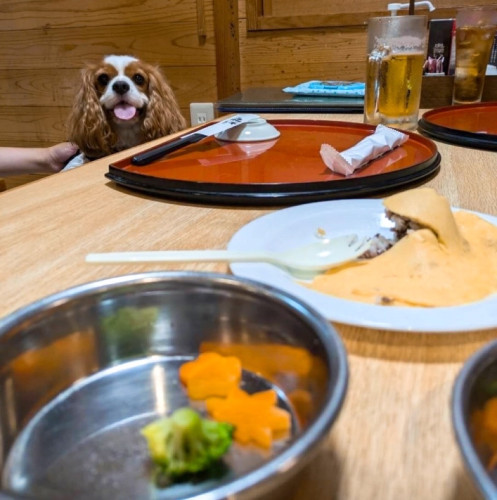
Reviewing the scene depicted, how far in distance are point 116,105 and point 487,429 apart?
6.44 feet

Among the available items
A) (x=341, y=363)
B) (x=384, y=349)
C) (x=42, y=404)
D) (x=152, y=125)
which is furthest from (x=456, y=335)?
(x=152, y=125)

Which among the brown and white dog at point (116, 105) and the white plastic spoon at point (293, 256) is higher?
the white plastic spoon at point (293, 256)

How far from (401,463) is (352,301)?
0.44ft

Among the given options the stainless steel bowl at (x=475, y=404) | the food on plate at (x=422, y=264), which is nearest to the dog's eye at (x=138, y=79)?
the food on plate at (x=422, y=264)

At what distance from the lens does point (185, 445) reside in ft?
0.80

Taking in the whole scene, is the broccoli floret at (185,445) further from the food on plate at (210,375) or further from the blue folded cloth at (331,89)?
the blue folded cloth at (331,89)

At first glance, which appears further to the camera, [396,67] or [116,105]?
[116,105]

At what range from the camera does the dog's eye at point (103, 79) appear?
6.30 feet

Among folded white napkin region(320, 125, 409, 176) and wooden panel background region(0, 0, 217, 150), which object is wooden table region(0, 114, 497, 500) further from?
wooden panel background region(0, 0, 217, 150)

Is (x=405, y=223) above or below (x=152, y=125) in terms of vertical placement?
above

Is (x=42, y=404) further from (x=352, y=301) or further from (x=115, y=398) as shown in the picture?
(x=352, y=301)

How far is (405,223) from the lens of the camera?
18.9 inches

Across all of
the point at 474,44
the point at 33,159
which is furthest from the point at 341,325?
the point at 33,159

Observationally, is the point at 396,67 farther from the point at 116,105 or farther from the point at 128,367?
the point at 116,105
